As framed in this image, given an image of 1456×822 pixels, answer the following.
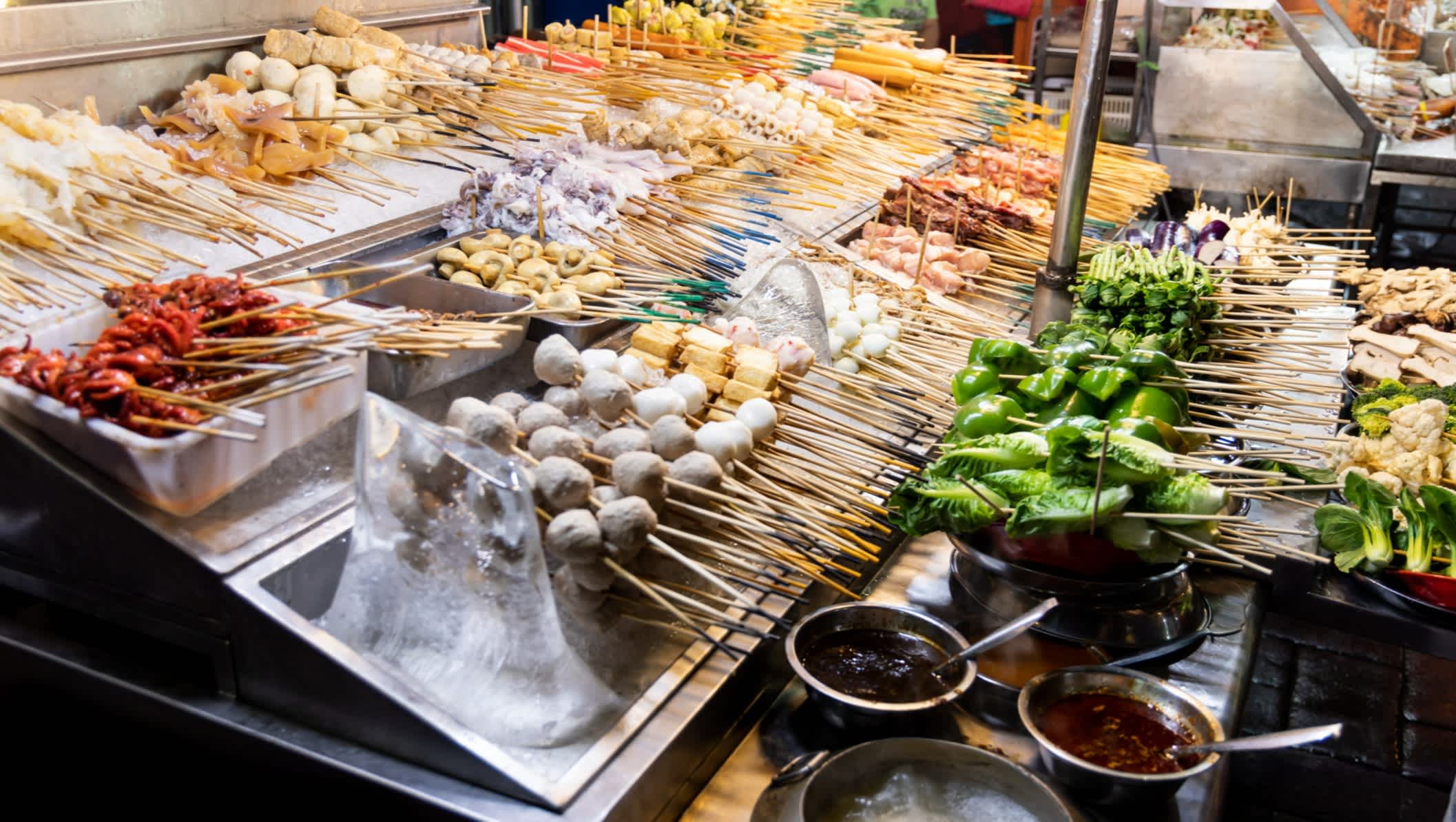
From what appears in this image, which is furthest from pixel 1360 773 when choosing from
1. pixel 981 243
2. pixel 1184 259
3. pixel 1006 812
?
pixel 1006 812

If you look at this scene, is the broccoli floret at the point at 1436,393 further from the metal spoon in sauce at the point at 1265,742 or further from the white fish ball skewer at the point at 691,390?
the white fish ball skewer at the point at 691,390

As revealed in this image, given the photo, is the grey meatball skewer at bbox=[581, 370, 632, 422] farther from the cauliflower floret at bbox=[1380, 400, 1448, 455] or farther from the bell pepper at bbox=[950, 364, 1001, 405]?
the cauliflower floret at bbox=[1380, 400, 1448, 455]

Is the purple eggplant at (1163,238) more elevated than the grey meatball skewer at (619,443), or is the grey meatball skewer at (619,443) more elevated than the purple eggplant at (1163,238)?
the grey meatball skewer at (619,443)

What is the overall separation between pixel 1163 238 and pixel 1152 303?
4.85 ft

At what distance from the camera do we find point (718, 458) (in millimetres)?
2691

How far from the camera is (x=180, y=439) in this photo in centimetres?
217

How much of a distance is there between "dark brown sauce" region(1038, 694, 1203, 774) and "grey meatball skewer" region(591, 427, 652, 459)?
1.07 metres

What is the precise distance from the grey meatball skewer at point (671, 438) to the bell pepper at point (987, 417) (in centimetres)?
77

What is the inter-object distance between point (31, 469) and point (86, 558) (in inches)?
8.6

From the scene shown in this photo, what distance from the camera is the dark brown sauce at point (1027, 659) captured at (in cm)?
254

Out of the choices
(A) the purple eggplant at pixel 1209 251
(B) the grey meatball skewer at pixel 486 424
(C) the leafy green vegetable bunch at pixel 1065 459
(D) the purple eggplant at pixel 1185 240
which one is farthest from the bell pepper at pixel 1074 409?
(D) the purple eggplant at pixel 1185 240

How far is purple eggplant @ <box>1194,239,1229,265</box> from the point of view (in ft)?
16.8

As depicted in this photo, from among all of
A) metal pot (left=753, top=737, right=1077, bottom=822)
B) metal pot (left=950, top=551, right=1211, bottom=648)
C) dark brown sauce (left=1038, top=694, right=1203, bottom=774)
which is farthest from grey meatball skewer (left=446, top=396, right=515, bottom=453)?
dark brown sauce (left=1038, top=694, right=1203, bottom=774)

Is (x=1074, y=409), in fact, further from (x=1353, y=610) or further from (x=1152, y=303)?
(x=1152, y=303)
